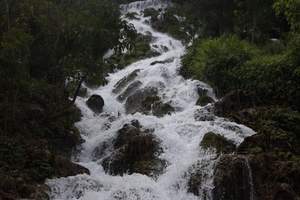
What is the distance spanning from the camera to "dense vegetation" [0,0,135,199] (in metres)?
13.0

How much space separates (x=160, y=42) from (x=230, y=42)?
1725 centimetres

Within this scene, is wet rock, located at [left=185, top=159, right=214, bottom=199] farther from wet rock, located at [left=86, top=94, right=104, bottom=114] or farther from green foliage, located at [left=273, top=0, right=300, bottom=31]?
wet rock, located at [left=86, top=94, right=104, bottom=114]

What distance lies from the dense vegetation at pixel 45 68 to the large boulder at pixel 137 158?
1.31 metres

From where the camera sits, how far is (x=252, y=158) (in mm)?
12734

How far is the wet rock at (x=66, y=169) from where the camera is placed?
43.6 feet

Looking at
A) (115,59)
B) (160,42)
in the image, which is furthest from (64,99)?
(160,42)

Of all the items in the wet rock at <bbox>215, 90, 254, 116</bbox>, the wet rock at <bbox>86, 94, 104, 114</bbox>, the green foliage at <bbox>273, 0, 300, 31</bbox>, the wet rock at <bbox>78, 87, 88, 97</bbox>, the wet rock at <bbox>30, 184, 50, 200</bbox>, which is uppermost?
the green foliage at <bbox>273, 0, 300, 31</bbox>

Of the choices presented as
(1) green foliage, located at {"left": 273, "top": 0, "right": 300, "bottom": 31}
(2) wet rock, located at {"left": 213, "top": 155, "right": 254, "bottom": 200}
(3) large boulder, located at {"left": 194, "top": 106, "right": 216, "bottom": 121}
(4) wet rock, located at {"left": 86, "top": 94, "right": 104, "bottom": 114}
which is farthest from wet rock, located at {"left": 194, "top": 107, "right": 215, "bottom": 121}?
(4) wet rock, located at {"left": 86, "top": 94, "right": 104, "bottom": 114}

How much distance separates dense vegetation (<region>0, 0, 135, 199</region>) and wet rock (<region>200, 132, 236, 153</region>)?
4.11 m

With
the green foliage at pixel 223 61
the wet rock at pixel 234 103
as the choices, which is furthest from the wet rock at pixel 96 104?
the wet rock at pixel 234 103

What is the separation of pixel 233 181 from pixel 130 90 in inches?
533

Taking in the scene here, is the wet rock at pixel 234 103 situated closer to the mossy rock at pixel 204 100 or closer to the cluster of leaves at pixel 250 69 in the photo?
the cluster of leaves at pixel 250 69

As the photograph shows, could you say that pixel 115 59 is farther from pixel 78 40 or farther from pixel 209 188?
pixel 209 188

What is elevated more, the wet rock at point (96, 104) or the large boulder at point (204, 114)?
the large boulder at point (204, 114)
